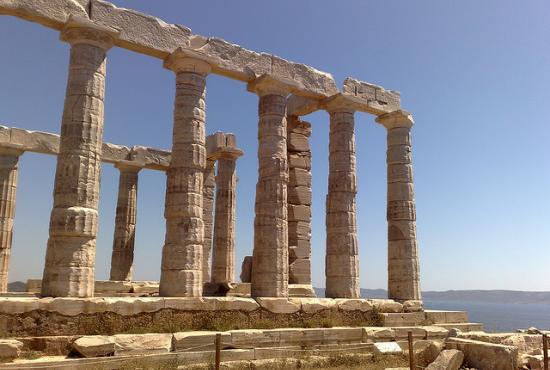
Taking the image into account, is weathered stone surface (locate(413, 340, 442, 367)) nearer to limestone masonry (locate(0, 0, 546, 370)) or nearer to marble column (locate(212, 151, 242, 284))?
limestone masonry (locate(0, 0, 546, 370))

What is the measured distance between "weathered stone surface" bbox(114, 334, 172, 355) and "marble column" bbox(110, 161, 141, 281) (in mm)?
12559

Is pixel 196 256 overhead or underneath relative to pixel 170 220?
underneath

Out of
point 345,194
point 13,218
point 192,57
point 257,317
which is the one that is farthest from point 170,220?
point 13,218

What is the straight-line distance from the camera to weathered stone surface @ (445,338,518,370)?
35.0 feet

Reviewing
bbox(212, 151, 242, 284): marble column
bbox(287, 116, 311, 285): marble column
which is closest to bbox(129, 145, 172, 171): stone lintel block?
bbox(212, 151, 242, 284): marble column

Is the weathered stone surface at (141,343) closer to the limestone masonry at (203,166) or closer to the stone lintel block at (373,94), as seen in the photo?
the limestone masonry at (203,166)

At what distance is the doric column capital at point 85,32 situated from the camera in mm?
13202

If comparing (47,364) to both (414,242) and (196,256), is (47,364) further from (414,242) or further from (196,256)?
(414,242)

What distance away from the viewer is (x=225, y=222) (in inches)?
936

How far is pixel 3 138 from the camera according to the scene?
69.5 feet

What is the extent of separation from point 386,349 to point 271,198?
5651 mm

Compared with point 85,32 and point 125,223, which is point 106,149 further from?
point 85,32

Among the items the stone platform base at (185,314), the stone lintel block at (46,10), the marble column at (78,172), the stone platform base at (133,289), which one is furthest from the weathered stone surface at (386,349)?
the stone lintel block at (46,10)

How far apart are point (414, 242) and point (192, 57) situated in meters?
10.4
